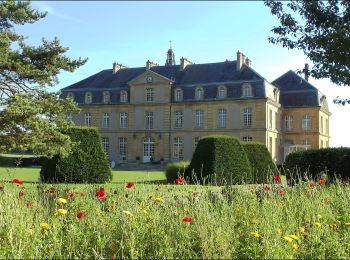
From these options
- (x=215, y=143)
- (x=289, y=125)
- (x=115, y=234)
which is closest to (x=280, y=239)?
(x=115, y=234)

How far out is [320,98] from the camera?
41469mm

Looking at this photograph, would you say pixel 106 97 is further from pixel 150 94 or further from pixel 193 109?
pixel 193 109

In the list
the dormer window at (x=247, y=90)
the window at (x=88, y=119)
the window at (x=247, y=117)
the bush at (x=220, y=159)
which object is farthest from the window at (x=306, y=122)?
the bush at (x=220, y=159)

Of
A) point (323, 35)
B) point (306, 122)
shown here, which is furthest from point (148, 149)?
point (323, 35)

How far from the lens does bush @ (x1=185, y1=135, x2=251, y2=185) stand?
48.5 ft

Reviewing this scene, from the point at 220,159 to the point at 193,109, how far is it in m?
25.0

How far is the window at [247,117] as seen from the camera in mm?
37562

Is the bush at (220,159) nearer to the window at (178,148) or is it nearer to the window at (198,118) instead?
the window at (198,118)

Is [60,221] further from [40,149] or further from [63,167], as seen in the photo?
[63,167]

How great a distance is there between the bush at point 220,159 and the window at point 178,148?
956 inches

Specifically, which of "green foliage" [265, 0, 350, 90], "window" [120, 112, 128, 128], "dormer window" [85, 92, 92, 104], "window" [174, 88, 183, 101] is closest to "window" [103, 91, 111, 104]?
"dormer window" [85, 92, 92, 104]

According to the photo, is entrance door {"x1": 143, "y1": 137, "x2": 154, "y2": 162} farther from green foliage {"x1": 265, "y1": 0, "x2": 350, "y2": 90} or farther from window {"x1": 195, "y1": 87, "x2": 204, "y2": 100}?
green foliage {"x1": 265, "y1": 0, "x2": 350, "y2": 90}

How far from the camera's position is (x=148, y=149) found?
135ft

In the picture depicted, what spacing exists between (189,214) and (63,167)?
907 cm
